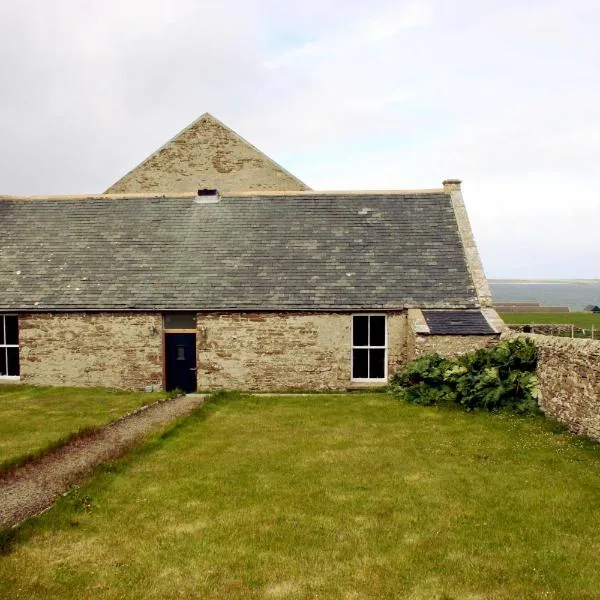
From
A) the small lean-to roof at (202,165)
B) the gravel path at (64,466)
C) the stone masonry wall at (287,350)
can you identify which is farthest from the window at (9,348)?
the small lean-to roof at (202,165)

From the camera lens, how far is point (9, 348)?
65.1ft

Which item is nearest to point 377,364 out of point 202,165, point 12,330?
point 12,330

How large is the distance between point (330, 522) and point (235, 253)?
46.1ft

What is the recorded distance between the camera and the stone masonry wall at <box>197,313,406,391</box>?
18.6 meters

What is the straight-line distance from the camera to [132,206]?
2331 cm

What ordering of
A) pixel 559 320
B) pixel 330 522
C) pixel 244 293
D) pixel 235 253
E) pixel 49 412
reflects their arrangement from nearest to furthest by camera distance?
pixel 330 522, pixel 49 412, pixel 244 293, pixel 235 253, pixel 559 320

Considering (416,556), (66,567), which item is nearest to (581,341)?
(416,556)

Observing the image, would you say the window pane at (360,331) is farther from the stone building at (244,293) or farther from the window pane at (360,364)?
the window pane at (360,364)

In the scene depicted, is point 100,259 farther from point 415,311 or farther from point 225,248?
point 415,311

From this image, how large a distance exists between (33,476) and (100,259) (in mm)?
12089

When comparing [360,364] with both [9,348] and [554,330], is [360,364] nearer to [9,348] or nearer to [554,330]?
[9,348]

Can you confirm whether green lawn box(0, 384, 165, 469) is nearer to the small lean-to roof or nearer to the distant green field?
the small lean-to roof

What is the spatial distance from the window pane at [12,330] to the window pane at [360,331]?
11.3m

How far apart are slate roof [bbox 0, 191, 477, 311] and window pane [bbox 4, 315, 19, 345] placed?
26.3 inches
